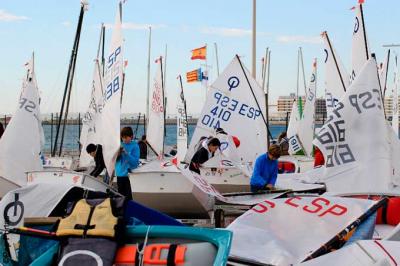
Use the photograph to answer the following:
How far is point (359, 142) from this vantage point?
7527mm

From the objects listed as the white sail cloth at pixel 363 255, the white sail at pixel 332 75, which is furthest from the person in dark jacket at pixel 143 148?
the white sail cloth at pixel 363 255

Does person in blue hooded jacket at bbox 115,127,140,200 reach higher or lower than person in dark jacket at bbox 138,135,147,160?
higher

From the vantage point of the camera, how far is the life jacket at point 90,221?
4.14 metres

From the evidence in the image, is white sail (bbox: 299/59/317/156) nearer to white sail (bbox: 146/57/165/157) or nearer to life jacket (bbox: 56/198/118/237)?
white sail (bbox: 146/57/165/157)

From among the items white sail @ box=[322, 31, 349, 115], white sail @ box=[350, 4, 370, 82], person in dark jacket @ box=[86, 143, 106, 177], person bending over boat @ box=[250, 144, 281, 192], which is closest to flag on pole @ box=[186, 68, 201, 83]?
white sail @ box=[322, 31, 349, 115]

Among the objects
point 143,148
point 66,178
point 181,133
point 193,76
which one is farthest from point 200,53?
point 66,178

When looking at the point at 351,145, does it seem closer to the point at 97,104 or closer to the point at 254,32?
the point at 254,32

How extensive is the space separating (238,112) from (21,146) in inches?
181

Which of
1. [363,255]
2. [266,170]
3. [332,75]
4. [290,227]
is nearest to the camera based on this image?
[363,255]

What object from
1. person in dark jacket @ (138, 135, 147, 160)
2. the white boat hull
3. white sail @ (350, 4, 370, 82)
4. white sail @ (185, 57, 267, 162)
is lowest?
person in dark jacket @ (138, 135, 147, 160)

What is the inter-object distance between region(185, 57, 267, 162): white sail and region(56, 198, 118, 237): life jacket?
28.2 ft

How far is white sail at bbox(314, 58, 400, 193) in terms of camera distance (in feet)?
24.3

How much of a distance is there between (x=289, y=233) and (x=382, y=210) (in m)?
1.29

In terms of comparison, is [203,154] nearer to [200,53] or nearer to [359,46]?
[359,46]
